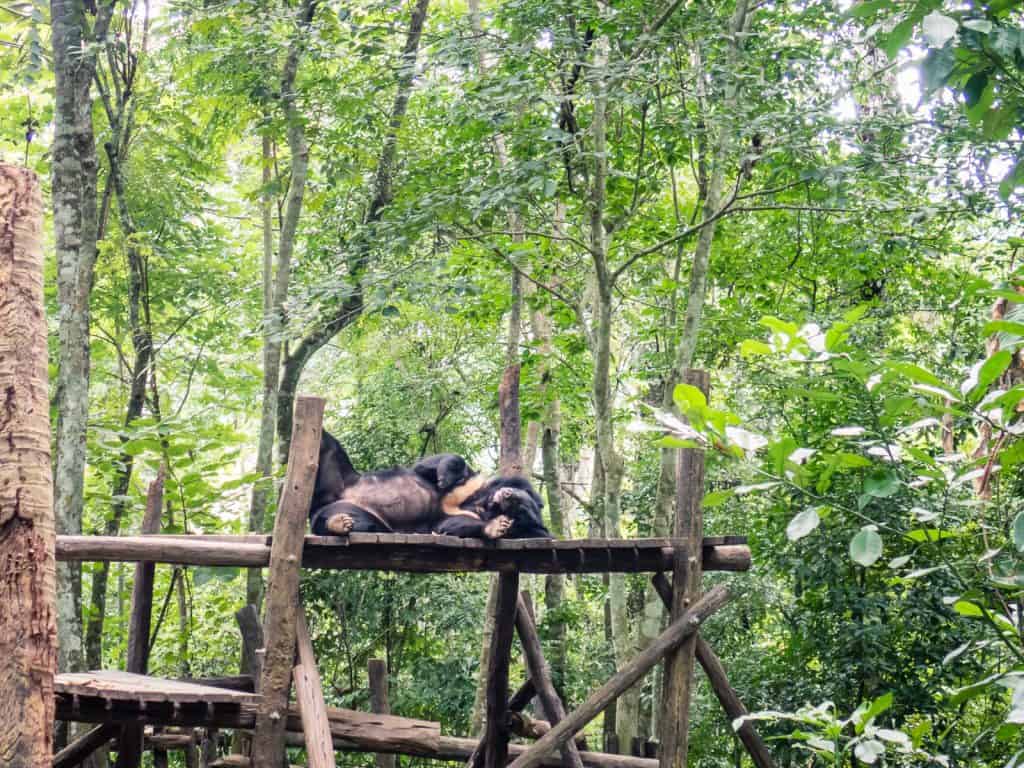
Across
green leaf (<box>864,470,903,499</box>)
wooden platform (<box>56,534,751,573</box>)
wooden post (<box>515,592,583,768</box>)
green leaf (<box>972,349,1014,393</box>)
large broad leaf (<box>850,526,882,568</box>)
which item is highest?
green leaf (<box>972,349,1014,393</box>)

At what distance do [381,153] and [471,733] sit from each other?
4588 mm

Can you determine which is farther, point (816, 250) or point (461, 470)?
point (816, 250)

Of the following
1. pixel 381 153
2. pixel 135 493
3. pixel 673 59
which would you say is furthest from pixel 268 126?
pixel 135 493

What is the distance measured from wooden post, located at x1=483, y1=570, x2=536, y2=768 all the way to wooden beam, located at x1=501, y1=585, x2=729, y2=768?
0.59 meters

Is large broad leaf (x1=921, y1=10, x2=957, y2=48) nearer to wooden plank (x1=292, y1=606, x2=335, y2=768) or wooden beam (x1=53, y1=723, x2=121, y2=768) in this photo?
wooden plank (x1=292, y1=606, x2=335, y2=768)

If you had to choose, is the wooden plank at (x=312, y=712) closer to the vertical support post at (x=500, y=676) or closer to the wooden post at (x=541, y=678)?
the vertical support post at (x=500, y=676)

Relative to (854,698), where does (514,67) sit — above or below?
above

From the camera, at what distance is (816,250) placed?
9.11 meters

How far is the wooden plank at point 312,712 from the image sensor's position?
14.9ft

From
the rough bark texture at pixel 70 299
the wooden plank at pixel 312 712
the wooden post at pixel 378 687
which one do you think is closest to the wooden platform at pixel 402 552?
the wooden plank at pixel 312 712

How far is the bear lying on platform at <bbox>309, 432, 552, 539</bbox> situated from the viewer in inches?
201

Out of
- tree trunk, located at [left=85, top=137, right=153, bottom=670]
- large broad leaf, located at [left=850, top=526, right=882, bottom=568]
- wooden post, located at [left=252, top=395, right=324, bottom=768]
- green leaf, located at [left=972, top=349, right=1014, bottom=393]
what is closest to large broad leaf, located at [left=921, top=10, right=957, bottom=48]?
green leaf, located at [left=972, top=349, right=1014, bottom=393]

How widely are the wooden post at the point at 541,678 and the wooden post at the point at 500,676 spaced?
11.1 inches

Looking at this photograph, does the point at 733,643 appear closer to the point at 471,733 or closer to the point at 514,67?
the point at 471,733
